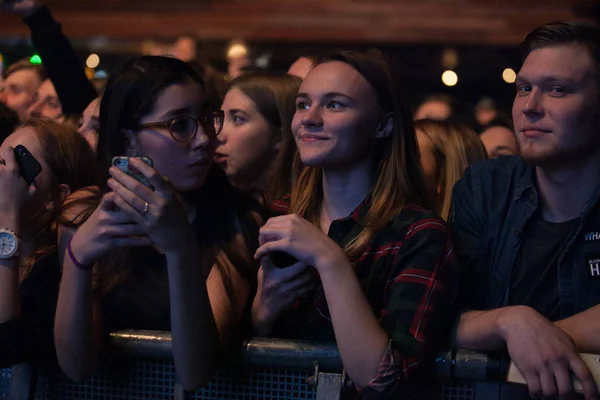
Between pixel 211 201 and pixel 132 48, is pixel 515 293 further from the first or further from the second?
pixel 132 48

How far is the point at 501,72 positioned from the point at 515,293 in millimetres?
4032

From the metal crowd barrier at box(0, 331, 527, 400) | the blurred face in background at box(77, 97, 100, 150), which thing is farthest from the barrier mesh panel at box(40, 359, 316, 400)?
the blurred face in background at box(77, 97, 100, 150)

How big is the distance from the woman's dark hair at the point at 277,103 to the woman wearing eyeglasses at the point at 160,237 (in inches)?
24.9

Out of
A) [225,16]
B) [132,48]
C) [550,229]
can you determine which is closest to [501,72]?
[225,16]

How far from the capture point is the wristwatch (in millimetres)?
2061

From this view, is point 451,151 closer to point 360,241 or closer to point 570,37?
point 570,37

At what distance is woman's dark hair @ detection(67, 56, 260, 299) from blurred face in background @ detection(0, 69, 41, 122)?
2.37 m

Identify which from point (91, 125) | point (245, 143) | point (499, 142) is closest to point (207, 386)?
point (245, 143)

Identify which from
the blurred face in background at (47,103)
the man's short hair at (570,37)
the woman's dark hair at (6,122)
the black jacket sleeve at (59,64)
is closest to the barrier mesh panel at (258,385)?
the man's short hair at (570,37)

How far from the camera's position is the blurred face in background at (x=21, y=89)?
4434 mm

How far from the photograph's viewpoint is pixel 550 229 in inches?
80.4

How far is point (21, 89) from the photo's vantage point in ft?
14.7

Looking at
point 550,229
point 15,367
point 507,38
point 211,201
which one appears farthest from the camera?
point 507,38

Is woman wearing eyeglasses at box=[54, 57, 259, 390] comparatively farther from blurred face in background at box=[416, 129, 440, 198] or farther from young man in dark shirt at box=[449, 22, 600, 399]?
blurred face in background at box=[416, 129, 440, 198]
